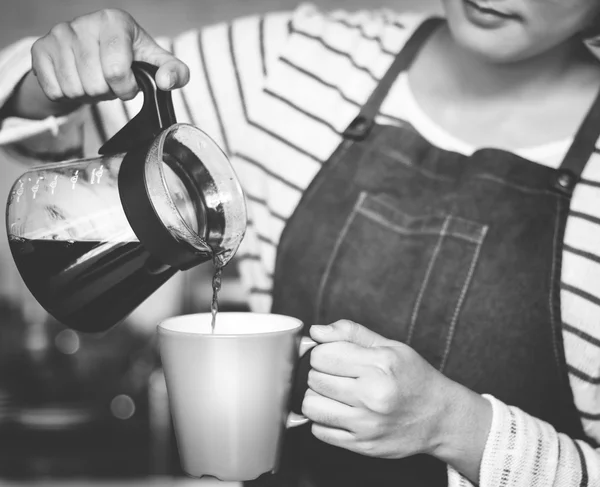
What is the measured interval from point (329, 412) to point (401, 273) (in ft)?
0.93

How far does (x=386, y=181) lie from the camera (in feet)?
3.15

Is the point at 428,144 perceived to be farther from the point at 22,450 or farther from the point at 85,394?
the point at 22,450

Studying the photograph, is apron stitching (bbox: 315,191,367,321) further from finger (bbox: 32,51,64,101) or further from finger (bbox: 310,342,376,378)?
finger (bbox: 32,51,64,101)

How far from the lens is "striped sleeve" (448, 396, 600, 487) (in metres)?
0.74

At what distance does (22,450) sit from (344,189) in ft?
5.16

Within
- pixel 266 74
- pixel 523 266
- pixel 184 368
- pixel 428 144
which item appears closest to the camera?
pixel 184 368

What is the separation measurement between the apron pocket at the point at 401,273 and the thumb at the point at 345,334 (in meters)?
0.21

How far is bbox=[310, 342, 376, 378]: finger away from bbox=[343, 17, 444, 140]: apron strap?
421 millimetres

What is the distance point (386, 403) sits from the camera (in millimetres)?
679

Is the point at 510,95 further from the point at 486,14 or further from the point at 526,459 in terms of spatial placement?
the point at 526,459

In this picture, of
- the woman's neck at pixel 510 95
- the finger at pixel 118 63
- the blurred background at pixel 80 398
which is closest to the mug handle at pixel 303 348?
the finger at pixel 118 63

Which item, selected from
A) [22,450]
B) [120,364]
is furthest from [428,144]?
[22,450]

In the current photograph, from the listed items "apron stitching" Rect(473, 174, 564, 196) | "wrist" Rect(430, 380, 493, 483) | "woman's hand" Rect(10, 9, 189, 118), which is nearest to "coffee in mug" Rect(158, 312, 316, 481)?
"wrist" Rect(430, 380, 493, 483)

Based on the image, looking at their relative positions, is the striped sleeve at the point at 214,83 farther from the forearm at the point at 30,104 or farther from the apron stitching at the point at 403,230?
the apron stitching at the point at 403,230
